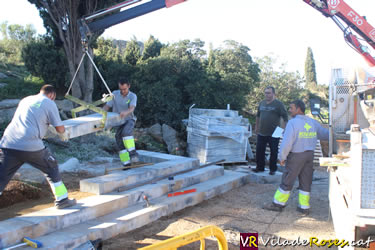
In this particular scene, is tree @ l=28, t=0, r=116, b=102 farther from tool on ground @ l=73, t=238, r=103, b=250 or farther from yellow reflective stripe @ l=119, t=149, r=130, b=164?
tool on ground @ l=73, t=238, r=103, b=250

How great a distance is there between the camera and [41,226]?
381cm

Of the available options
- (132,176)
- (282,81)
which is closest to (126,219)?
(132,176)

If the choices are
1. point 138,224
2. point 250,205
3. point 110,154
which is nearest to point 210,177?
point 250,205

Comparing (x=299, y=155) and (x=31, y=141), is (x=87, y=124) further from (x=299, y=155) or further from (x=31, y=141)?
(x=299, y=155)

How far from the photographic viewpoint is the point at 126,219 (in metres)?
4.38

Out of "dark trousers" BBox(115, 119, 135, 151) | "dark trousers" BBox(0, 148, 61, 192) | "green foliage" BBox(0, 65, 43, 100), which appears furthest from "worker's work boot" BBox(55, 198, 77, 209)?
"green foliage" BBox(0, 65, 43, 100)

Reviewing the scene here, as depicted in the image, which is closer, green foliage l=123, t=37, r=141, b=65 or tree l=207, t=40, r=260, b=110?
tree l=207, t=40, r=260, b=110

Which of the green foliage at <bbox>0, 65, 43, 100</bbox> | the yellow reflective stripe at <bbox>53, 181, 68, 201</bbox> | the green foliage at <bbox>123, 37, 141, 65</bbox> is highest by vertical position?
the green foliage at <bbox>123, 37, 141, 65</bbox>

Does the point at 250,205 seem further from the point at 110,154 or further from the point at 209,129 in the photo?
the point at 110,154

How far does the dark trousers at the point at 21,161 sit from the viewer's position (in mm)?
3981

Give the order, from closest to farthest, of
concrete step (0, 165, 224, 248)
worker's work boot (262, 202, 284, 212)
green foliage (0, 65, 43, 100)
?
concrete step (0, 165, 224, 248) → worker's work boot (262, 202, 284, 212) → green foliage (0, 65, 43, 100)

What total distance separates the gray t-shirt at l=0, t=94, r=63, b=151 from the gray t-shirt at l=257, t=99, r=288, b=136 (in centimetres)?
440

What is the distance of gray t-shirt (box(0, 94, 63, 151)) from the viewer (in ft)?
13.1

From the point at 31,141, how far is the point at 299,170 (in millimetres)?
3837
